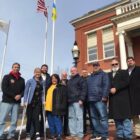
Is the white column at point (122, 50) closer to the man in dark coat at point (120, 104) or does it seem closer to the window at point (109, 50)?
the window at point (109, 50)

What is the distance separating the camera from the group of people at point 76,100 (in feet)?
19.4

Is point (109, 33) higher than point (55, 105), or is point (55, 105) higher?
point (109, 33)

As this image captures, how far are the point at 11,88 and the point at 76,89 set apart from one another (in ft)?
6.10

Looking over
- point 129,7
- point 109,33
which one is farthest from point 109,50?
point 129,7

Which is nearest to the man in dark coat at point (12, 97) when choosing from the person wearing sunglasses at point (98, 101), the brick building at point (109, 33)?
the person wearing sunglasses at point (98, 101)

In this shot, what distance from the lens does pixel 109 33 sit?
19.6 metres

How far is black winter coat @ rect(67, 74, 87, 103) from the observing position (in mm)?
6419

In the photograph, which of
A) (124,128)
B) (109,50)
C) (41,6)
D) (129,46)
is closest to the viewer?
(124,128)

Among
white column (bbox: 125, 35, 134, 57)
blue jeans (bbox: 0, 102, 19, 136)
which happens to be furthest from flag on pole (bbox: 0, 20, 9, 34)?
white column (bbox: 125, 35, 134, 57)

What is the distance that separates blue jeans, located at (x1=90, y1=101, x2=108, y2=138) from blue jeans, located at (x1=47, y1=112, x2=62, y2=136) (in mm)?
947

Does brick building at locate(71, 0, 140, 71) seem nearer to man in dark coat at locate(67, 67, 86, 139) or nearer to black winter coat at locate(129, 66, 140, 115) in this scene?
man in dark coat at locate(67, 67, 86, 139)

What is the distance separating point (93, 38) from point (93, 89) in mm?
14938

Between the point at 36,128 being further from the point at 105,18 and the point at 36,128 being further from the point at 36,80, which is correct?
the point at 105,18

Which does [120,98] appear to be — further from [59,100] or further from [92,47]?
[92,47]
